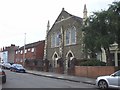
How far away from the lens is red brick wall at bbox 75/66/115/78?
27547 millimetres

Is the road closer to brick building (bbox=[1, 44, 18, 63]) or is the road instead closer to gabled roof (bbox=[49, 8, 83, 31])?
gabled roof (bbox=[49, 8, 83, 31])

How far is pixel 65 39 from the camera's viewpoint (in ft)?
164

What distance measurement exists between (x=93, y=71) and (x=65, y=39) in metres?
20.7

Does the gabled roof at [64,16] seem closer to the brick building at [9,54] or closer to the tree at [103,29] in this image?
the tree at [103,29]

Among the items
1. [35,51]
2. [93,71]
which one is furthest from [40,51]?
[93,71]

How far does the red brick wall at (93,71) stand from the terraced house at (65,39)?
33.1 ft

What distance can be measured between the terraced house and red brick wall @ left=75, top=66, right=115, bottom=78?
10.1 meters

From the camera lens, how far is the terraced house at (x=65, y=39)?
149 feet

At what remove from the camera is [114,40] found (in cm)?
2542

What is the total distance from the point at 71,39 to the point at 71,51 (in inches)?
90.5

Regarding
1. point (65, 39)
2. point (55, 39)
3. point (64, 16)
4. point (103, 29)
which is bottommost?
point (103, 29)

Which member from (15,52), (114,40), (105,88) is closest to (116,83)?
(105,88)

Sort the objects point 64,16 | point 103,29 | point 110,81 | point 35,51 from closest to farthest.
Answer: point 110,81, point 103,29, point 64,16, point 35,51

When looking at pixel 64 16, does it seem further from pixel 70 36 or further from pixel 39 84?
pixel 39 84
